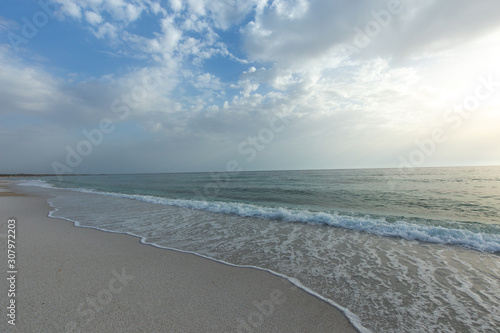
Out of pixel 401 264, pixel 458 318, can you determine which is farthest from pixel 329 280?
pixel 401 264

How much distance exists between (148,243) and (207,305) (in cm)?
439

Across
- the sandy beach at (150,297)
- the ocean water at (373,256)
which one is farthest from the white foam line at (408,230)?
the sandy beach at (150,297)

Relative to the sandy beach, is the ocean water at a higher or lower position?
lower

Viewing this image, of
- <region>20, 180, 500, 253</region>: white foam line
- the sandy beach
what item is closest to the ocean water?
<region>20, 180, 500, 253</region>: white foam line

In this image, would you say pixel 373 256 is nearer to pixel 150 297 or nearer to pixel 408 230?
pixel 408 230

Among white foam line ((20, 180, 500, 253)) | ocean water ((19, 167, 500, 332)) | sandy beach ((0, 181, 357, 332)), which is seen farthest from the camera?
white foam line ((20, 180, 500, 253))

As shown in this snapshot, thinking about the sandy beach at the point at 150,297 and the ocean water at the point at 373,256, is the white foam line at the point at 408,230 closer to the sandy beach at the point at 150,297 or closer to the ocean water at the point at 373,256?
the ocean water at the point at 373,256

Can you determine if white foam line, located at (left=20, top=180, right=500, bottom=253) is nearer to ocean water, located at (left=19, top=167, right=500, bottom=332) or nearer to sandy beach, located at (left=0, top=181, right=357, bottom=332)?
ocean water, located at (left=19, top=167, right=500, bottom=332)

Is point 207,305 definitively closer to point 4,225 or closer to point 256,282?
point 256,282

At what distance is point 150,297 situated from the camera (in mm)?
3641

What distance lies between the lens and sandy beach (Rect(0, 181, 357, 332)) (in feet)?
9.89

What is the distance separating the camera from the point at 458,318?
3402mm

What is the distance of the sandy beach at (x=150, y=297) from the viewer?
3014 millimetres

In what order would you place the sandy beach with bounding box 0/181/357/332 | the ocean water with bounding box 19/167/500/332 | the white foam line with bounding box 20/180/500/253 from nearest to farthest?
the sandy beach with bounding box 0/181/357/332, the ocean water with bounding box 19/167/500/332, the white foam line with bounding box 20/180/500/253
